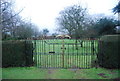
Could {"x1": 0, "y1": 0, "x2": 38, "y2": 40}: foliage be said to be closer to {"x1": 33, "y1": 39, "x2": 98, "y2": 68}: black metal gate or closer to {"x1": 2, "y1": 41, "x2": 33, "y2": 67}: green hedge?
{"x1": 2, "y1": 41, "x2": 33, "y2": 67}: green hedge

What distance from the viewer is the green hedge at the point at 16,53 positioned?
11.7 ft

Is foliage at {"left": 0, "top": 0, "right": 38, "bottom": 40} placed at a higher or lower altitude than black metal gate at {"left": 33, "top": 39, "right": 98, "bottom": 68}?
higher

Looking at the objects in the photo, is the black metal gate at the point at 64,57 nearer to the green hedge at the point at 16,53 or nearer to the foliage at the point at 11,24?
the green hedge at the point at 16,53

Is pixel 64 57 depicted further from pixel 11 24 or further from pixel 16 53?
pixel 11 24

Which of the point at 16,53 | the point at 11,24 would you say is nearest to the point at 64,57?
the point at 16,53

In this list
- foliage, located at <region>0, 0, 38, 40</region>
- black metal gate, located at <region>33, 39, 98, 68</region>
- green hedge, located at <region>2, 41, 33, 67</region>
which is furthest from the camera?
foliage, located at <region>0, 0, 38, 40</region>

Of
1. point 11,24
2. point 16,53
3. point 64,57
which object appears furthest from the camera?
point 64,57

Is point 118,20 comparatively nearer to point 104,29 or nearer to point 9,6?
point 104,29

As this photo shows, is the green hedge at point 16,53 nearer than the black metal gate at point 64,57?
Yes

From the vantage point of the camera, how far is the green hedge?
3555mm

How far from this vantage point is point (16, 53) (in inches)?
142

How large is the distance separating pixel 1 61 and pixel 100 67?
3753 millimetres

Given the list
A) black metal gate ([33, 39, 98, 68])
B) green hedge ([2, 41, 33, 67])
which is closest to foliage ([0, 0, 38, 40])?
green hedge ([2, 41, 33, 67])

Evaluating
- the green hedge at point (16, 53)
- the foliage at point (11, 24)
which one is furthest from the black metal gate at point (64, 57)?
the foliage at point (11, 24)
